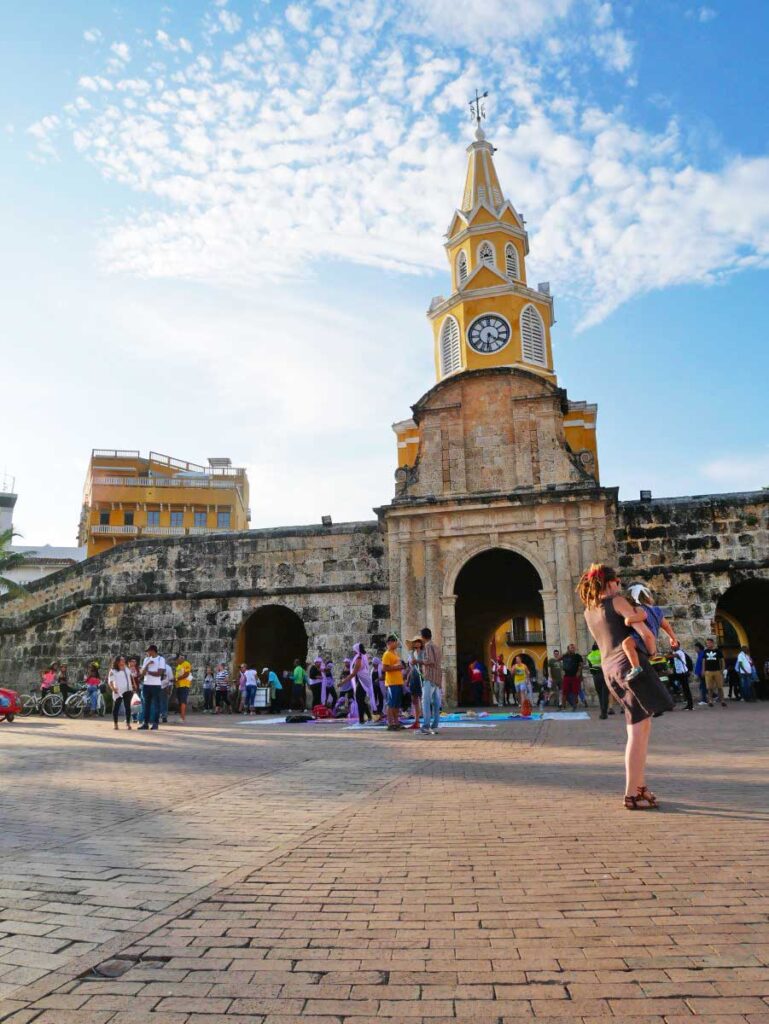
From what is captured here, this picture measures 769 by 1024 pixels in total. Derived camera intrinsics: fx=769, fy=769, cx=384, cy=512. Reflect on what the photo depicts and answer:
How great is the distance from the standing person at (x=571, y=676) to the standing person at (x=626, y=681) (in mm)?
11225

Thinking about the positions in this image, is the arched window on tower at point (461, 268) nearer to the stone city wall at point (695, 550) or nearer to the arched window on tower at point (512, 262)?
the arched window on tower at point (512, 262)

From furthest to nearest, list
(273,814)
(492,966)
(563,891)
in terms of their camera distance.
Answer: (273,814) → (563,891) → (492,966)

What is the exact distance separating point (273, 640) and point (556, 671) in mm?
11081

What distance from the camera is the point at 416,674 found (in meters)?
14.8

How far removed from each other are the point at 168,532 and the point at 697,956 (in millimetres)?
53362

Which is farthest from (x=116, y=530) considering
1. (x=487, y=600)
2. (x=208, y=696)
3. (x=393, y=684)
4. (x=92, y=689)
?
(x=393, y=684)

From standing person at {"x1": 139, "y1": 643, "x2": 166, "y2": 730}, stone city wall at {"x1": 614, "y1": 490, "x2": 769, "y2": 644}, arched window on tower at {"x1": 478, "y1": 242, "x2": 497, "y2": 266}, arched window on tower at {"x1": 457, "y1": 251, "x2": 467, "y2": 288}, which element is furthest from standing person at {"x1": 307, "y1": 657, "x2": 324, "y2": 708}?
arched window on tower at {"x1": 478, "y1": 242, "x2": 497, "y2": 266}

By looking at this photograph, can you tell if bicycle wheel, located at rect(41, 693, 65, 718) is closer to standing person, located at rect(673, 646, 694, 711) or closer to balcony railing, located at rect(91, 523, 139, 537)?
standing person, located at rect(673, 646, 694, 711)

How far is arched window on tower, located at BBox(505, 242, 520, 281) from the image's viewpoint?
33.4 meters

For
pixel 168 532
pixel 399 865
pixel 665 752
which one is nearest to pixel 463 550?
pixel 665 752

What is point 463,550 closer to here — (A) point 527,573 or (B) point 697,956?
(A) point 527,573

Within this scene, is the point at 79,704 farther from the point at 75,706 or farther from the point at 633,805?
the point at 633,805

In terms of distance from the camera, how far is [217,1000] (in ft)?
7.92

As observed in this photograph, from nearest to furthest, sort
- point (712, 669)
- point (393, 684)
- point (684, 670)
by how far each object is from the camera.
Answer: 1. point (393, 684)
2. point (684, 670)
3. point (712, 669)
